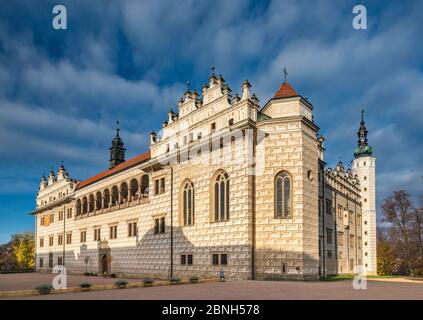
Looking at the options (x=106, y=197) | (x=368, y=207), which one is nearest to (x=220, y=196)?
(x=106, y=197)

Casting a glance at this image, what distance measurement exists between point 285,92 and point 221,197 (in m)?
9.79

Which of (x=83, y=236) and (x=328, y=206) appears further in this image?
(x=83, y=236)

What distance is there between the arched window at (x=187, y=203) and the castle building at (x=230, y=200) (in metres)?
0.09

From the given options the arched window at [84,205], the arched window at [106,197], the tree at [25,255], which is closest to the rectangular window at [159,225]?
the arched window at [106,197]

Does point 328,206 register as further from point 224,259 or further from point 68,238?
point 68,238

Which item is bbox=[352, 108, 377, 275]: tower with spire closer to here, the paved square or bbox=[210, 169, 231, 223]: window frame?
bbox=[210, 169, 231, 223]: window frame

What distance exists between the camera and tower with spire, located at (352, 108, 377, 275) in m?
54.5

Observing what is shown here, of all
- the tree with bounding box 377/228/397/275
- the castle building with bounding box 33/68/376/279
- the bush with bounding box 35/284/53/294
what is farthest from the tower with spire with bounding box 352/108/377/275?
the bush with bounding box 35/284/53/294

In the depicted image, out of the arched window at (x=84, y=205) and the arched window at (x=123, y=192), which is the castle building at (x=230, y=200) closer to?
the arched window at (x=123, y=192)

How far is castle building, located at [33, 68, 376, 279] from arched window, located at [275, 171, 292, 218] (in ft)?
0.24

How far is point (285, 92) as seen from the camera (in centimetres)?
3089
